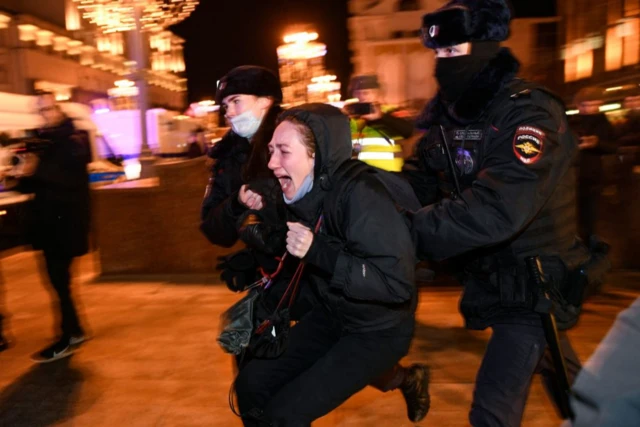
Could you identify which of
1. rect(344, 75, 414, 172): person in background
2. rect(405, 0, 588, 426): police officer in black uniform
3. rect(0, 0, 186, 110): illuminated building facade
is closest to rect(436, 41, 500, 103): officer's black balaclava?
rect(405, 0, 588, 426): police officer in black uniform

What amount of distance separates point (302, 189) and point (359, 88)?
128 inches

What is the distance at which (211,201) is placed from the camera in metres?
3.51

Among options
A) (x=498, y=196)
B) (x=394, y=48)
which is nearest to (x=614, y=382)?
(x=498, y=196)

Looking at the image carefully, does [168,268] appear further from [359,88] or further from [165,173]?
[359,88]

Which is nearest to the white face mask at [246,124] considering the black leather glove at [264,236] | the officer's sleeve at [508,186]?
the black leather glove at [264,236]

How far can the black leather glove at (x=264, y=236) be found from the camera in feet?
8.67

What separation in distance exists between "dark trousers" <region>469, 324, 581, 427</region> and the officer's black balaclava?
96cm

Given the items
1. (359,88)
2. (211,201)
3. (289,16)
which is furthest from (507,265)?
(289,16)

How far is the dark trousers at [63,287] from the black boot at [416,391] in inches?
122

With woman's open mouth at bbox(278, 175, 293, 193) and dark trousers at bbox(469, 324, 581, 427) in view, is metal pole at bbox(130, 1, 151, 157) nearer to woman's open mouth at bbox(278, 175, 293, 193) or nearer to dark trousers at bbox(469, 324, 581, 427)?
woman's open mouth at bbox(278, 175, 293, 193)

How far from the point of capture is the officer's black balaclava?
8.23 ft

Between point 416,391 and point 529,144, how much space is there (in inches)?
68.0

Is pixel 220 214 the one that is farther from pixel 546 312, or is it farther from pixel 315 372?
pixel 546 312

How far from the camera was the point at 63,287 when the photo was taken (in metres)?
5.22
